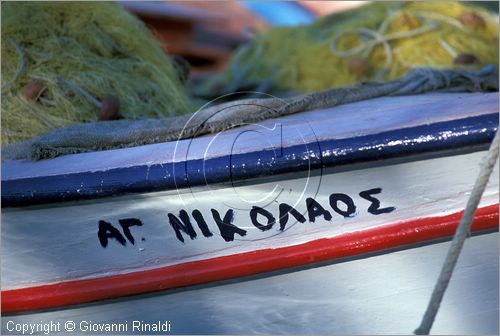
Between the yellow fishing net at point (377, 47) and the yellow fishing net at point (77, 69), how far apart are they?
875 millimetres

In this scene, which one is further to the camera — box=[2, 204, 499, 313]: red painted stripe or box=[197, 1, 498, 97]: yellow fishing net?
box=[197, 1, 498, 97]: yellow fishing net

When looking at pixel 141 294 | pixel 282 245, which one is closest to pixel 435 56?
pixel 282 245

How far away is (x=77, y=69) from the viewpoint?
262cm

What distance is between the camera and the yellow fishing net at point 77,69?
2.49 m

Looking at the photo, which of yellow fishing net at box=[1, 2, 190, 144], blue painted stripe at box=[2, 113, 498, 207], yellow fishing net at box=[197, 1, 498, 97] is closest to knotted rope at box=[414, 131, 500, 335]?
blue painted stripe at box=[2, 113, 498, 207]

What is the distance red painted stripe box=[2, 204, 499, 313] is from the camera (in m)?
1.95

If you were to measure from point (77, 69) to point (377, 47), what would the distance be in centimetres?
149

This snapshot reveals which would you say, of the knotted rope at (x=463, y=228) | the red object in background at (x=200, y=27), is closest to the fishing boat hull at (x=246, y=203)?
the knotted rope at (x=463, y=228)

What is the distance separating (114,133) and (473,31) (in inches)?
79.8

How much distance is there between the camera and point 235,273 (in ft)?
6.46

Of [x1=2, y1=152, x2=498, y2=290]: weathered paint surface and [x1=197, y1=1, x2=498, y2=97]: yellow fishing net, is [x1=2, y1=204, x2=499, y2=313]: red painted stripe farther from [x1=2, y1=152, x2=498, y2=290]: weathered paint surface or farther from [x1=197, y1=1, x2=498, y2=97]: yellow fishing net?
[x1=197, y1=1, x2=498, y2=97]: yellow fishing net

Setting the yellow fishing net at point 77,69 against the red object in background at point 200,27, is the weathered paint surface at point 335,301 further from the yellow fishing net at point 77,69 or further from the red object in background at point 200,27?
the red object in background at point 200,27

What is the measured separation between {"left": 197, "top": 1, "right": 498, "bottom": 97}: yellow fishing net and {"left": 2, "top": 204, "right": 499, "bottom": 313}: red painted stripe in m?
1.29

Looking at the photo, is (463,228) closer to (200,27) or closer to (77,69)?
(77,69)
